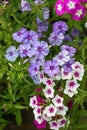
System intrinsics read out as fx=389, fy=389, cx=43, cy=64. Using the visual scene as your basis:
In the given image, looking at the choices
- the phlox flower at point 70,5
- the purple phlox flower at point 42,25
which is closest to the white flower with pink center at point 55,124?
the purple phlox flower at point 42,25

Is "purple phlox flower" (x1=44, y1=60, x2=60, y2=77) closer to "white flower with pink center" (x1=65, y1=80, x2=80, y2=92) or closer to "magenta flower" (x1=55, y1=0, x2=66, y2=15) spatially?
"white flower with pink center" (x1=65, y1=80, x2=80, y2=92)

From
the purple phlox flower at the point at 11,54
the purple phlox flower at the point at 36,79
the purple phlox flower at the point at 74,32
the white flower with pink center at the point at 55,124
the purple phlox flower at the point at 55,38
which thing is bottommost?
the white flower with pink center at the point at 55,124

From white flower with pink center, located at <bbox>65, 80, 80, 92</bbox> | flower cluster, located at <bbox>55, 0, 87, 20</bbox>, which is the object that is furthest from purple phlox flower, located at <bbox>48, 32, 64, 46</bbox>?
white flower with pink center, located at <bbox>65, 80, 80, 92</bbox>

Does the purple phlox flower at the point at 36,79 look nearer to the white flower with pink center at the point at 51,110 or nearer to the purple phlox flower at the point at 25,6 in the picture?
the white flower with pink center at the point at 51,110

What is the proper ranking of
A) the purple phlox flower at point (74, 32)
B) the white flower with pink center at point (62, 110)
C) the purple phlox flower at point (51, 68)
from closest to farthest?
1. the purple phlox flower at point (51, 68)
2. the white flower with pink center at point (62, 110)
3. the purple phlox flower at point (74, 32)

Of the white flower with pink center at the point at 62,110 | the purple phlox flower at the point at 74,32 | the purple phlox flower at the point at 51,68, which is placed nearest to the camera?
the purple phlox flower at the point at 51,68

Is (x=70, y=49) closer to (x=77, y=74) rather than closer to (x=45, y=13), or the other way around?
(x=77, y=74)
